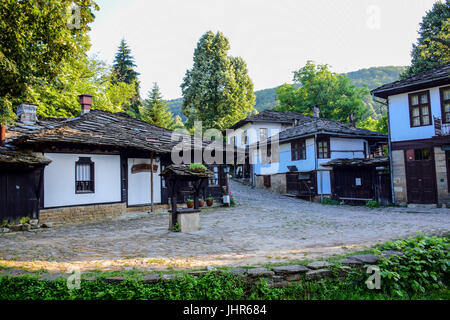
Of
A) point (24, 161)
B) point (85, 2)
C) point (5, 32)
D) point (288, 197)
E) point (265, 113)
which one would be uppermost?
point (265, 113)

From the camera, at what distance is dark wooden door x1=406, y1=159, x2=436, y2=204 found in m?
14.8

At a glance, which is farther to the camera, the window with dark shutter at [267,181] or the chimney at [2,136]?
the window with dark shutter at [267,181]

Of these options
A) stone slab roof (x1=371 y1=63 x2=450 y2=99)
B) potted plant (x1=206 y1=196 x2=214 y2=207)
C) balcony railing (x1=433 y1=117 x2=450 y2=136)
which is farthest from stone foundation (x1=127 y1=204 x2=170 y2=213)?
balcony railing (x1=433 y1=117 x2=450 y2=136)

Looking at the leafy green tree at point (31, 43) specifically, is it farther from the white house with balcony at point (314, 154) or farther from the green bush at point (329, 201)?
the green bush at point (329, 201)

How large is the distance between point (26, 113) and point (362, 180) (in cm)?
1841

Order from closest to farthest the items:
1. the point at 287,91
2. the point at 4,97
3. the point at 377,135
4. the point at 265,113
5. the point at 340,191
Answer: the point at 4,97
the point at 340,191
the point at 377,135
the point at 265,113
the point at 287,91

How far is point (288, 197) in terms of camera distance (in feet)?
76.3

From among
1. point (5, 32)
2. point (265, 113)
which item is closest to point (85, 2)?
point (5, 32)

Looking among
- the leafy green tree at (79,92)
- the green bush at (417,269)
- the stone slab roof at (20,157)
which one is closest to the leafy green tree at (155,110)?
the leafy green tree at (79,92)

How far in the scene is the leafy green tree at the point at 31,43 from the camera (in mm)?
6133

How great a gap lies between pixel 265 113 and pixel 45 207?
26.8 meters

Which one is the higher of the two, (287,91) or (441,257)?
(287,91)

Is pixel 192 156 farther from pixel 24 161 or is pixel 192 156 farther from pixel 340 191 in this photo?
pixel 340 191

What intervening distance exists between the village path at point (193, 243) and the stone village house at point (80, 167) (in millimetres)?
1487
